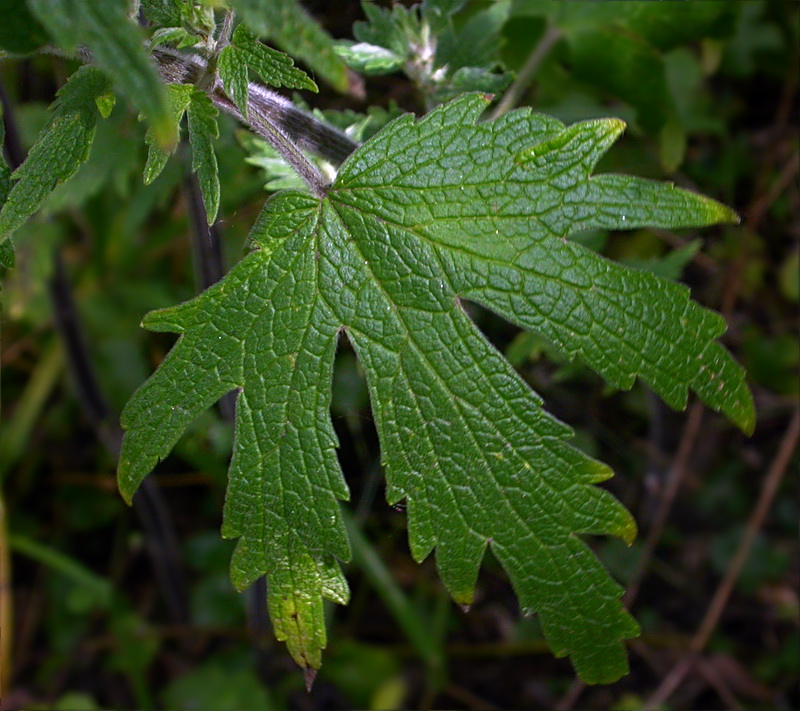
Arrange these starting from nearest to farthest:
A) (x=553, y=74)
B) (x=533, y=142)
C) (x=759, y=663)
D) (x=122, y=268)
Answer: (x=533, y=142), (x=553, y=74), (x=759, y=663), (x=122, y=268)

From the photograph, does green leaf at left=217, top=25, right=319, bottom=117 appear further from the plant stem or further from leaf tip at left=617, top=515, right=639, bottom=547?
leaf tip at left=617, top=515, right=639, bottom=547

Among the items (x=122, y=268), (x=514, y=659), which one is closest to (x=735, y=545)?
(x=514, y=659)

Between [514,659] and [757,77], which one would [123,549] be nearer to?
[514,659]

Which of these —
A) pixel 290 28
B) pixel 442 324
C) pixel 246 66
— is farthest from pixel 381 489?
pixel 290 28

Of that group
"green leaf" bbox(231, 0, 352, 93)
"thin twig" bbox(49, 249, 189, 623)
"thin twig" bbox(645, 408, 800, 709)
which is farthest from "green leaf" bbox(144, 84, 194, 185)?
"thin twig" bbox(645, 408, 800, 709)

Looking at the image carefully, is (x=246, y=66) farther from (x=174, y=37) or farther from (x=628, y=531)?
(x=628, y=531)

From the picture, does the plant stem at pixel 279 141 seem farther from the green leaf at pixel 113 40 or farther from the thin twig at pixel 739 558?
the thin twig at pixel 739 558
